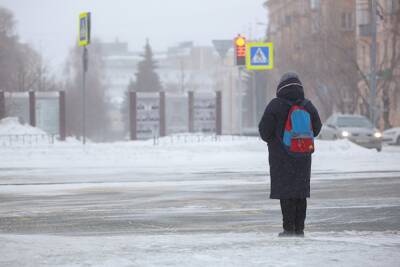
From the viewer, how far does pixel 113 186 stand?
53.3 feet

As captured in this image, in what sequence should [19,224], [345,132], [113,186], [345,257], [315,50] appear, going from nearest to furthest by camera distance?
[345,257] → [19,224] → [113,186] → [345,132] → [315,50]

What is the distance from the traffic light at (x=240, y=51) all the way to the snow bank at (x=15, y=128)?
1418cm

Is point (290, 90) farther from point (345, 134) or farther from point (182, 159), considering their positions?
point (345, 134)

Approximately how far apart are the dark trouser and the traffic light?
21.2 meters

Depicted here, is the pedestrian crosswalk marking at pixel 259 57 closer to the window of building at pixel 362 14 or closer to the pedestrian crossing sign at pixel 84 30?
the pedestrian crossing sign at pixel 84 30

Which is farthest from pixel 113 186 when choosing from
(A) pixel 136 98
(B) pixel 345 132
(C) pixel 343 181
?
(A) pixel 136 98

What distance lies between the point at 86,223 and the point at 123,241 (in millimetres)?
2412

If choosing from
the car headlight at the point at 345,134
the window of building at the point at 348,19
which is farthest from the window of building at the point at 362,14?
the car headlight at the point at 345,134

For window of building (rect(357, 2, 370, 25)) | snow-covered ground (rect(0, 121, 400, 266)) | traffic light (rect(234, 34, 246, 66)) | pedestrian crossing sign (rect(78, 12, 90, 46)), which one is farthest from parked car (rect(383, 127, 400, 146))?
snow-covered ground (rect(0, 121, 400, 266))

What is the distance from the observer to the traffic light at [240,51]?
29.7 m

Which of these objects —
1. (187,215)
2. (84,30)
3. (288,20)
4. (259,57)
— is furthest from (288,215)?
(288,20)

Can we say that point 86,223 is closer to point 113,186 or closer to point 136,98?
point 113,186

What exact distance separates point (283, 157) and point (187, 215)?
3147 mm

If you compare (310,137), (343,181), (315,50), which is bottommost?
(343,181)
